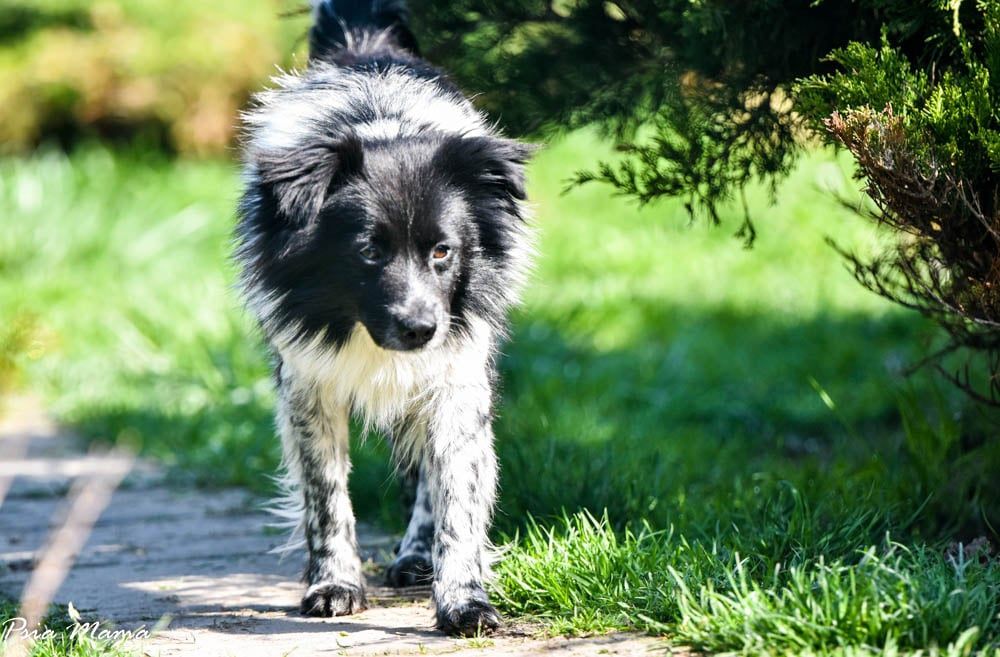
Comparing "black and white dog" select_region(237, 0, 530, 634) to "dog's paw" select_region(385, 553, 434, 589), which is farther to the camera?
"dog's paw" select_region(385, 553, 434, 589)

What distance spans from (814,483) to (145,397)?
390 cm

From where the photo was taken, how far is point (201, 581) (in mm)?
4082

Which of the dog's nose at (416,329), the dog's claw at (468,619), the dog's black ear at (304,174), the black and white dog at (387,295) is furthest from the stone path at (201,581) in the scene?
the dog's black ear at (304,174)

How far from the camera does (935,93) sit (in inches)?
121

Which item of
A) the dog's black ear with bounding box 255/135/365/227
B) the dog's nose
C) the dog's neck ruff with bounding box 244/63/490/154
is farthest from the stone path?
the dog's neck ruff with bounding box 244/63/490/154

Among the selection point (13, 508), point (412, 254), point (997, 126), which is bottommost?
point (13, 508)

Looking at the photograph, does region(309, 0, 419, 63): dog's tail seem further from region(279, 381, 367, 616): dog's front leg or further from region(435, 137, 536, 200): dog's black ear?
region(279, 381, 367, 616): dog's front leg

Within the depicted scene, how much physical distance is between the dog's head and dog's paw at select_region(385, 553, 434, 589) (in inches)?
33.9

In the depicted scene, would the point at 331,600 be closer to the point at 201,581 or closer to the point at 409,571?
the point at 409,571

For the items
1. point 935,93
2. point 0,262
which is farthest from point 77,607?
point 0,262

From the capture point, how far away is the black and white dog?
3.50 metres

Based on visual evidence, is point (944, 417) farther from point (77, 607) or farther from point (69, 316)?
point (69, 316)

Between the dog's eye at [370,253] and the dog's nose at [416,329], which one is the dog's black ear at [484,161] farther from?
the dog's nose at [416,329]

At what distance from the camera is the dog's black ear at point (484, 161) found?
3.63m
